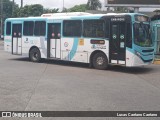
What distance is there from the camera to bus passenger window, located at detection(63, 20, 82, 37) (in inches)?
731

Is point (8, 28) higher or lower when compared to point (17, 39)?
higher

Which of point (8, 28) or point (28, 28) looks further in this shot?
point (8, 28)

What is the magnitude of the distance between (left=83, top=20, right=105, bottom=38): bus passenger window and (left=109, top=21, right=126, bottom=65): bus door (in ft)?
1.99

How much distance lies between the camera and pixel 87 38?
18.1 m

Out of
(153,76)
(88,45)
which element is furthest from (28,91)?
(88,45)

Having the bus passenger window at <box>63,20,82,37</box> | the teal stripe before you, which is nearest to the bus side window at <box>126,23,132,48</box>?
the bus passenger window at <box>63,20,82,37</box>

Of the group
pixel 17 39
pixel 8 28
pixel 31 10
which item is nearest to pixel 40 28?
pixel 17 39

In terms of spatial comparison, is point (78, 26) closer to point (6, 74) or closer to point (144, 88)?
point (6, 74)

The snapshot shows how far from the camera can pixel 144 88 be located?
1183 centimetres

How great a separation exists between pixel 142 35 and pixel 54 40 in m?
5.30

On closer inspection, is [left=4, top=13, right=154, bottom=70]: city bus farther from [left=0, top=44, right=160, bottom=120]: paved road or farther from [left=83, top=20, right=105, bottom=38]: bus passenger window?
[left=0, top=44, right=160, bottom=120]: paved road

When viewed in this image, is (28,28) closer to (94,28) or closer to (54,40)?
(54,40)

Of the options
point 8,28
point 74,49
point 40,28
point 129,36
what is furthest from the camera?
point 8,28

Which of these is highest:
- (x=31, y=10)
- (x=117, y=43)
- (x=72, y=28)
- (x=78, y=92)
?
(x=31, y=10)
